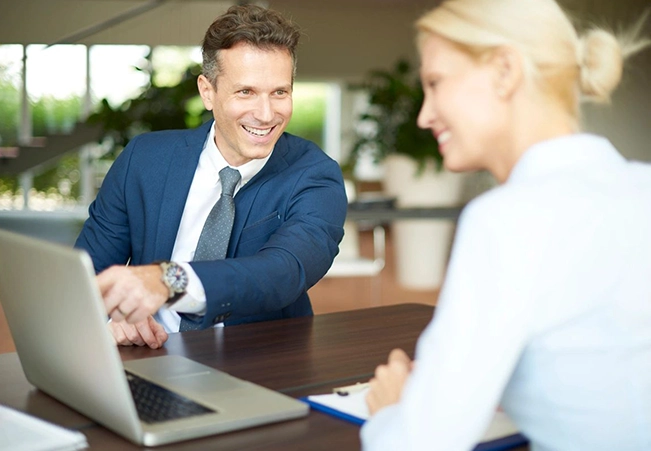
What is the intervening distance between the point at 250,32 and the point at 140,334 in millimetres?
907

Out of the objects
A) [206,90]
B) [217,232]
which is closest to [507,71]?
[217,232]

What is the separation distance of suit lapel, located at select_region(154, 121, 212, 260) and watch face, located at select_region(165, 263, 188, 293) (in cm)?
64

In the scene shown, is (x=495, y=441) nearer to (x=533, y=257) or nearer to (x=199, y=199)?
(x=533, y=257)

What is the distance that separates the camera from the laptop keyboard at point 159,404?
4.02 feet

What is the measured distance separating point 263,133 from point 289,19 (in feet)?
1.17

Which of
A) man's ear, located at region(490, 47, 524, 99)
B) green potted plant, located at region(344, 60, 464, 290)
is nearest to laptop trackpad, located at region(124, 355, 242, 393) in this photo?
man's ear, located at region(490, 47, 524, 99)

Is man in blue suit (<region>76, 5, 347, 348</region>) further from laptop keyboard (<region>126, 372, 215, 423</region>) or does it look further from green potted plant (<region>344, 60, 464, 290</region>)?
green potted plant (<region>344, 60, 464, 290</region>)

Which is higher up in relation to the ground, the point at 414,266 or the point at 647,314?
the point at 647,314

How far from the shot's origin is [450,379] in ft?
2.88

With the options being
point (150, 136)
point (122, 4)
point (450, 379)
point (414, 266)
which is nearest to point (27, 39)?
point (122, 4)

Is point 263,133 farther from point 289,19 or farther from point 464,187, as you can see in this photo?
point 464,187

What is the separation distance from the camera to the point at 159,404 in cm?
128

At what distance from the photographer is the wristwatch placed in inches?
61.8

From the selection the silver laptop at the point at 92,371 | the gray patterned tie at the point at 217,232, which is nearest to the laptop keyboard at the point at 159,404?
the silver laptop at the point at 92,371
